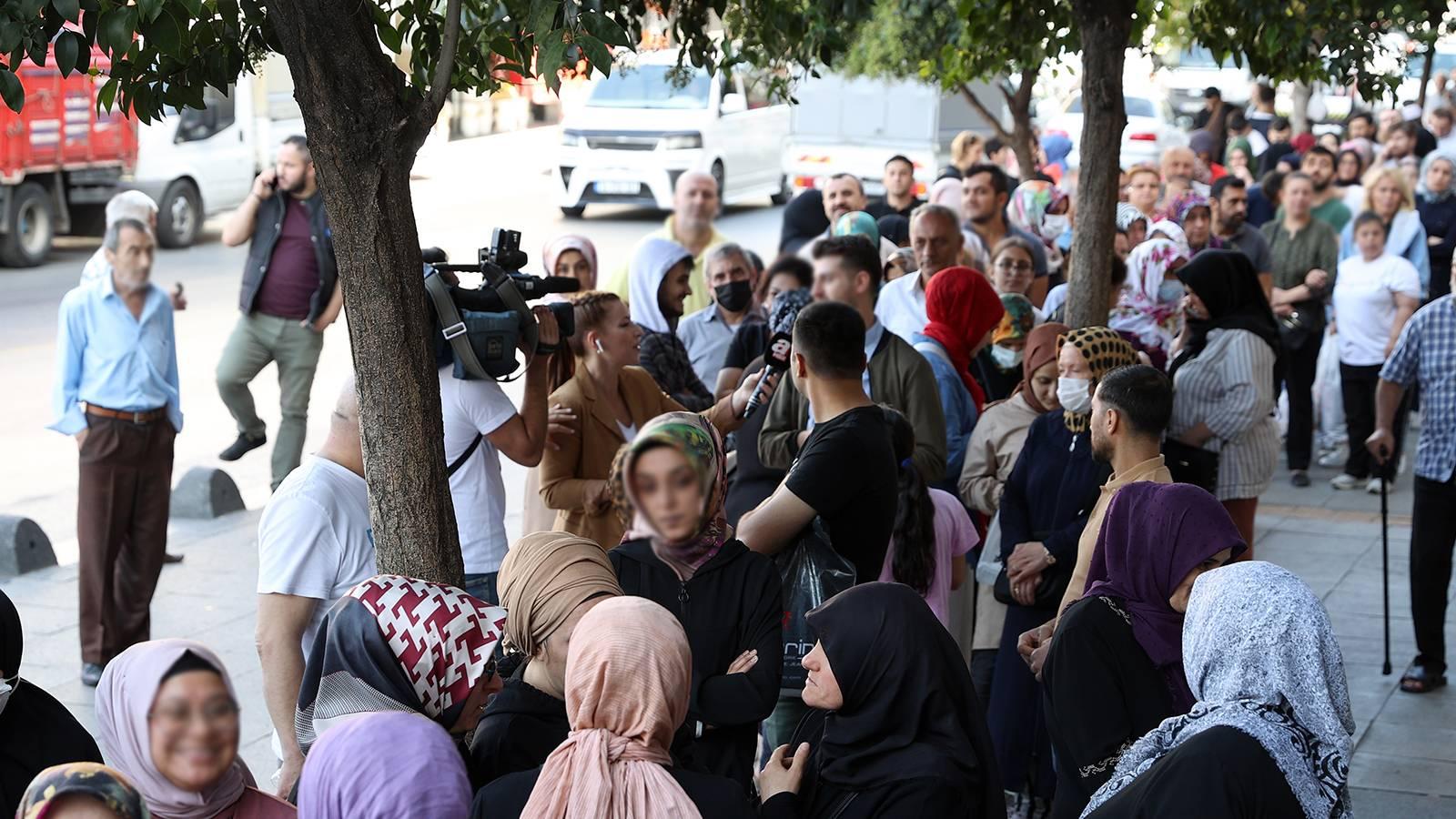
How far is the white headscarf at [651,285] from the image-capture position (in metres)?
7.57

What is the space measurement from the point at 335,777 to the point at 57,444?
965cm

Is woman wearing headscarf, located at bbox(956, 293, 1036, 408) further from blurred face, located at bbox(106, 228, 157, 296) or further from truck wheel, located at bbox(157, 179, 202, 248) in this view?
truck wheel, located at bbox(157, 179, 202, 248)

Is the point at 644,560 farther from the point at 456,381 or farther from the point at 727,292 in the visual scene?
the point at 727,292

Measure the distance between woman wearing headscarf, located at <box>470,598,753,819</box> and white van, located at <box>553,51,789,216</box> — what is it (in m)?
21.6

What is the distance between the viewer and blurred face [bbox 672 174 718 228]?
9234mm

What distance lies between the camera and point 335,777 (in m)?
2.86

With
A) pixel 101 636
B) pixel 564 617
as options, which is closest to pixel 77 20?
pixel 564 617

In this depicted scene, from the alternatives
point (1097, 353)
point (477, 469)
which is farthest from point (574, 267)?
point (1097, 353)

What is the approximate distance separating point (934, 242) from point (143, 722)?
5883 millimetres

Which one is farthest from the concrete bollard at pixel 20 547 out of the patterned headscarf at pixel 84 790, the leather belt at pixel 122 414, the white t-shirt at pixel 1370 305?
the white t-shirt at pixel 1370 305

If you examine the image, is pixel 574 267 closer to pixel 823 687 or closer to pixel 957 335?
pixel 957 335

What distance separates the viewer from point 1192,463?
673 centimetres

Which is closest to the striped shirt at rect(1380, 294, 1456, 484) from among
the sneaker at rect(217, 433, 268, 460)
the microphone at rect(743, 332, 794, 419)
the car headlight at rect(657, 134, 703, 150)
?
the microphone at rect(743, 332, 794, 419)

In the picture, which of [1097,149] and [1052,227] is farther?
[1052,227]
